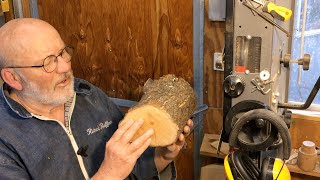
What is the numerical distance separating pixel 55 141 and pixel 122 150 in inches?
12.8

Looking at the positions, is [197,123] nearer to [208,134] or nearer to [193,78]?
[208,134]

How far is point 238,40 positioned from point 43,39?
0.76 m

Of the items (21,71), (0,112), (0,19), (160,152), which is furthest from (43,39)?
(0,19)

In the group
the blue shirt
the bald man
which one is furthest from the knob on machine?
the blue shirt

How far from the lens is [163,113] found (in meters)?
1.37

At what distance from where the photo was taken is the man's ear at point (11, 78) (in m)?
1.46

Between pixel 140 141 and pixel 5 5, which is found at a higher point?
pixel 5 5

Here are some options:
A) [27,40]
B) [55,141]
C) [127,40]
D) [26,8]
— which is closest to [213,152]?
[127,40]

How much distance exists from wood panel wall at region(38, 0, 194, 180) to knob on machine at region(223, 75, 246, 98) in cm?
68

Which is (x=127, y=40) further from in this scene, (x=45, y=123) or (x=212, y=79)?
(x=45, y=123)

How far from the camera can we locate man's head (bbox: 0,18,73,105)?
143cm

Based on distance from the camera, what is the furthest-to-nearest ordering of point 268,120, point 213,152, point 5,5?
point 5,5
point 213,152
point 268,120

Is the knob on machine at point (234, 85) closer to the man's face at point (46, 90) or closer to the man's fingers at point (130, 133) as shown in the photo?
the man's fingers at point (130, 133)

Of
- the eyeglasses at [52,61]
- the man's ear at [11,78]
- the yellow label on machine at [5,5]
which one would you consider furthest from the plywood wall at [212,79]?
the yellow label on machine at [5,5]
